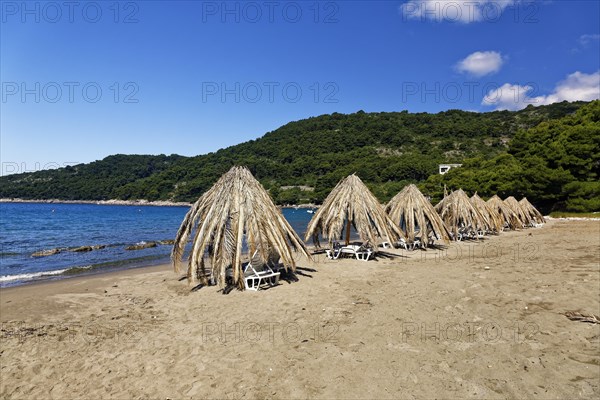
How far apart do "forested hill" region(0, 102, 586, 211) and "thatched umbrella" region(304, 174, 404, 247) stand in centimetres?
5924

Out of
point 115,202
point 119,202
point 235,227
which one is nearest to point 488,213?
point 235,227

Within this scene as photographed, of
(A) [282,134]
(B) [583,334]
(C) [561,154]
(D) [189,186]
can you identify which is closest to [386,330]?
(B) [583,334]

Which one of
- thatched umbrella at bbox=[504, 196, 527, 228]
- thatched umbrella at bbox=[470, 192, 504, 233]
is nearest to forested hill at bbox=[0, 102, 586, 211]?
thatched umbrella at bbox=[504, 196, 527, 228]

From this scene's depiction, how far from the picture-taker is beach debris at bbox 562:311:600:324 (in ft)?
19.7

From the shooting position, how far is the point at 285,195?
90000 millimetres

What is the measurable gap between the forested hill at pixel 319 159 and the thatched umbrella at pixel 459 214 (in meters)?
51.6

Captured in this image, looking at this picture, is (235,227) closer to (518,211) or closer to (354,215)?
(354,215)

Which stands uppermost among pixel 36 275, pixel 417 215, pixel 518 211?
pixel 417 215

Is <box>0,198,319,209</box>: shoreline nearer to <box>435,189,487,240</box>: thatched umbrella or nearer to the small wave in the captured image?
the small wave

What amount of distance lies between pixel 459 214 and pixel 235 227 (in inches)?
572

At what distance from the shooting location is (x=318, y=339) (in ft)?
19.1

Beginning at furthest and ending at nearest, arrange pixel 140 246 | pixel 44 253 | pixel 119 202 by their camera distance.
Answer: pixel 119 202, pixel 140 246, pixel 44 253

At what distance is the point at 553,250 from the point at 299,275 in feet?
37.4

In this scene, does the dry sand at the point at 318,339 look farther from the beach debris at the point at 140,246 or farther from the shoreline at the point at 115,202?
the shoreline at the point at 115,202
